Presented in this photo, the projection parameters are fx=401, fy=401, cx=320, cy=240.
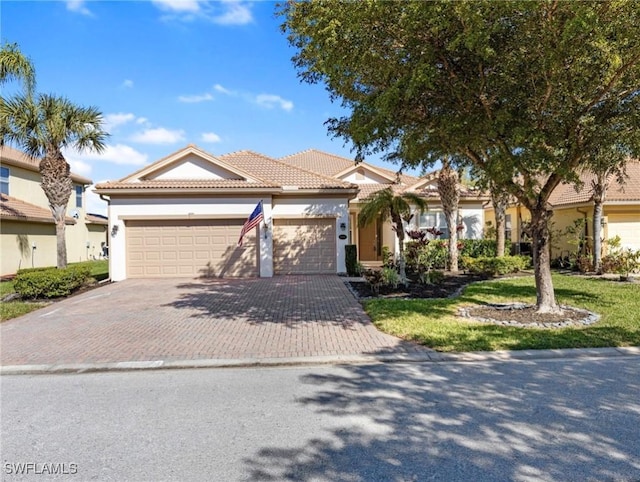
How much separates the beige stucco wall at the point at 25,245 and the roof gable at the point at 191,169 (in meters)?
8.20

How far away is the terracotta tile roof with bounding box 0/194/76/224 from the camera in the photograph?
60.2 feet

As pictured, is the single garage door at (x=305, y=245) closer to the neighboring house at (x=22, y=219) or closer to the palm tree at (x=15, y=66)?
the palm tree at (x=15, y=66)

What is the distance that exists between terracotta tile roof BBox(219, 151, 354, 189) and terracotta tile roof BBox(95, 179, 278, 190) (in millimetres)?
1330

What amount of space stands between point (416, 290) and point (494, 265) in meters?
5.59

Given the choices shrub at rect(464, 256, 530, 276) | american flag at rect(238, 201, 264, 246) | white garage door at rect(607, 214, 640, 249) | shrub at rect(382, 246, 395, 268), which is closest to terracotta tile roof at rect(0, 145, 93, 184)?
american flag at rect(238, 201, 264, 246)

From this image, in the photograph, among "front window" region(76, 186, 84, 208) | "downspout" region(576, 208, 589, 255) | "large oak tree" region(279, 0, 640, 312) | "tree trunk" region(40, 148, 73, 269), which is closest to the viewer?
"large oak tree" region(279, 0, 640, 312)

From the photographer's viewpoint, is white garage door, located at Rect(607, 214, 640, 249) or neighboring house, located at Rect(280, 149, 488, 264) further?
neighboring house, located at Rect(280, 149, 488, 264)

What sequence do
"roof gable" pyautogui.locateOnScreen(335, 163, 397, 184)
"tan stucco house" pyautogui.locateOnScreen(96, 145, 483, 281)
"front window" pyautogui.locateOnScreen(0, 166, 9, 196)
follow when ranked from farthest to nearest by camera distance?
1. "roof gable" pyautogui.locateOnScreen(335, 163, 397, 184)
2. "front window" pyautogui.locateOnScreen(0, 166, 9, 196)
3. "tan stucco house" pyautogui.locateOnScreen(96, 145, 483, 281)

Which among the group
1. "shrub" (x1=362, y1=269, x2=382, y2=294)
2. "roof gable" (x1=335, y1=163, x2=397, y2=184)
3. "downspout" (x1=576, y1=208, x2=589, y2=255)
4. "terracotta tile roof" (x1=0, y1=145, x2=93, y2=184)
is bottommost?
"shrub" (x1=362, y1=269, x2=382, y2=294)

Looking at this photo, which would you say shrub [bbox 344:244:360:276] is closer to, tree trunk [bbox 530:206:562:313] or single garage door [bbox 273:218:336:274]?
single garage door [bbox 273:218:336:274]

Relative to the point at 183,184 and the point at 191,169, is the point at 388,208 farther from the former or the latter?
the point at 191,169

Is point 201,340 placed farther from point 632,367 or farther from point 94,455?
point 632,367

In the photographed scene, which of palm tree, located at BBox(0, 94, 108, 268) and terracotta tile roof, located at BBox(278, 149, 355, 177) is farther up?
terracotta tile roof, located at BBox(278, 149, 355, 177)

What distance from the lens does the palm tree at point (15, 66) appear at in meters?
12.6
